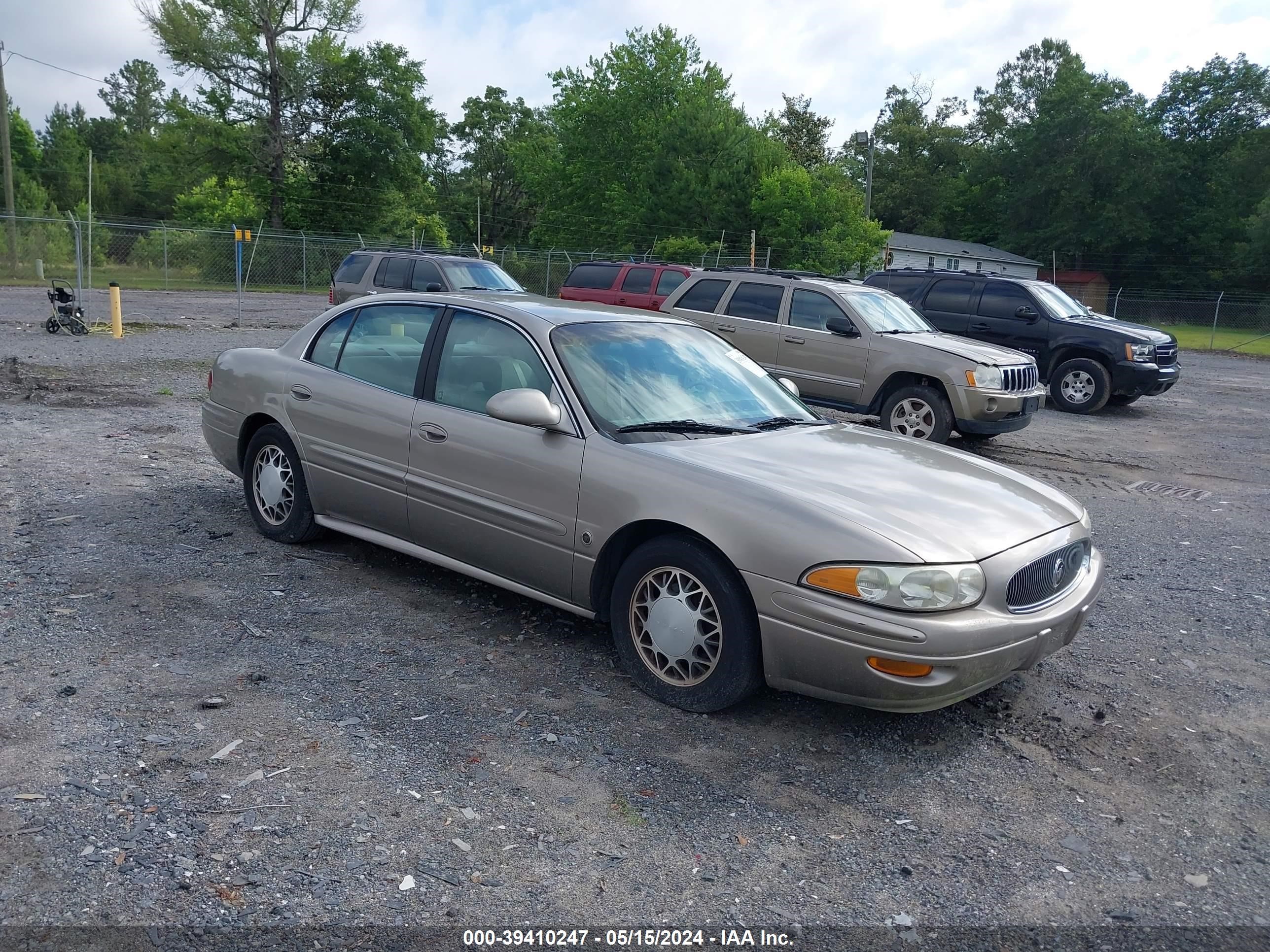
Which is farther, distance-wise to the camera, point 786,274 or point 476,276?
point 476,276

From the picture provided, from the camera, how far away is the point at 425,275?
16828 millimetres

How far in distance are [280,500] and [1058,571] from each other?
4.19 m

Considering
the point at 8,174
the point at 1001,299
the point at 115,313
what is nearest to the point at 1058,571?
the point at 1001,299

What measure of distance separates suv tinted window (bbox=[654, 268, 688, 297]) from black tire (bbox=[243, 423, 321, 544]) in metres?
13.3

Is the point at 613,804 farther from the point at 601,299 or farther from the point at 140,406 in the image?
the point at 601,299

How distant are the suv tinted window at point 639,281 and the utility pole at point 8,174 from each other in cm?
2539

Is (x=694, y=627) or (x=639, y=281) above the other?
(x=639, y=281)

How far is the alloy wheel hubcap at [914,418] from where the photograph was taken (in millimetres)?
10711

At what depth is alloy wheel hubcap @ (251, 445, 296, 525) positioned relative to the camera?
5852 millimetres

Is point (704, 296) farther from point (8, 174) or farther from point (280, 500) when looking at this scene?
point (8, 174)

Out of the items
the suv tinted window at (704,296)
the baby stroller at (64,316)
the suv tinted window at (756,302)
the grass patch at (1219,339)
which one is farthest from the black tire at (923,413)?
the grass patch at (1219,339)

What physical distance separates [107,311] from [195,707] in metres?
24.1

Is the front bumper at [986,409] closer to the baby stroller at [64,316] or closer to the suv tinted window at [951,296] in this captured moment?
the suv tinted window at [951,296]

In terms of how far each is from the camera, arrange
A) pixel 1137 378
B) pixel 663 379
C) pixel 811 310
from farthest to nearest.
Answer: pixel 1137 378
pixel 811 310
pixel 663 379
